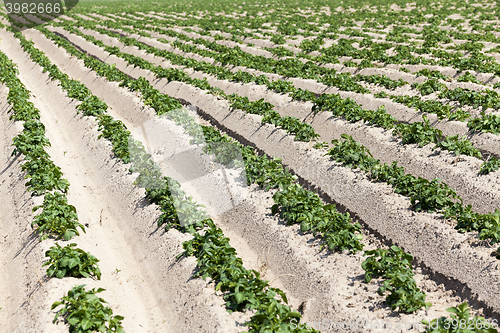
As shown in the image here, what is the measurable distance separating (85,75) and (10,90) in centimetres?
516

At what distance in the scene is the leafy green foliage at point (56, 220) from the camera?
27.2 feet

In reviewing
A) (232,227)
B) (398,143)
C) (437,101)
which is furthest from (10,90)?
(437,101)

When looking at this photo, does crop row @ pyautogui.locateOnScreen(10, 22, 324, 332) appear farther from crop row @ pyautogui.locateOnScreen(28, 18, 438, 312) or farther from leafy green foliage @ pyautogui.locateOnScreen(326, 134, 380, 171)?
leafy green foliage @ pyautogui.locateOnScreen(326, 134, 380, 171)

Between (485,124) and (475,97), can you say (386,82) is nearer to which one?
(475,97)

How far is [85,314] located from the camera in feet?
19.7

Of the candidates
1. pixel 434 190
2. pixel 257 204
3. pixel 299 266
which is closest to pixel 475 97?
pixel 434 190

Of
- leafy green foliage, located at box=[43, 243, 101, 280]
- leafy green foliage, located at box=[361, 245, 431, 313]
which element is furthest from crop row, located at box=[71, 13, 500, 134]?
leafy green foliage, located at box=[43, 243, 101, 280]

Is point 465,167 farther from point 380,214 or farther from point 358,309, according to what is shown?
point 358,309

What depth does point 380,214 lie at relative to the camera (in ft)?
29.5

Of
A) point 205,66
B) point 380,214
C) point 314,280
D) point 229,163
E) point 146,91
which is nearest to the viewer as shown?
point 314,280

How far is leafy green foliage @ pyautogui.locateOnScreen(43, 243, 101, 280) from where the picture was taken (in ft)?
23.5

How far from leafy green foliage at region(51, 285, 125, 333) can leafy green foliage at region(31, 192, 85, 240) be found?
2.08 metres

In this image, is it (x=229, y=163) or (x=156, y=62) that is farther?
(x=156, y=62)

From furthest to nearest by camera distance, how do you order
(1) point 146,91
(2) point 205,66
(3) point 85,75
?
(3) point 85,75 → (2) point 205,66 → (1) point 146,91
